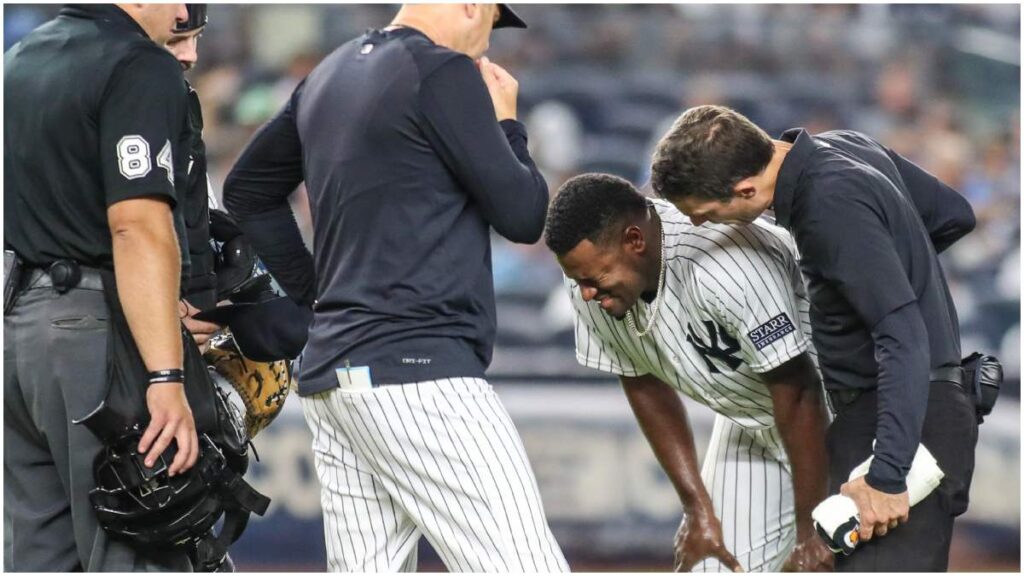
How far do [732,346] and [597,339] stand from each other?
1.60 feet

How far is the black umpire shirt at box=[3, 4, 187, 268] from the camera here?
3039 mm

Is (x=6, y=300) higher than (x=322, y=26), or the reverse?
(x=6, y=300)

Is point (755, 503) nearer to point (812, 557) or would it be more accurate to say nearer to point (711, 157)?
point (812, 557)

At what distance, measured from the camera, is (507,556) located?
297 cm

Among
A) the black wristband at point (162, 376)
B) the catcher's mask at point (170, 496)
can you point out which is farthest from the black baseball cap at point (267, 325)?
the black wristband at point (162, 376)

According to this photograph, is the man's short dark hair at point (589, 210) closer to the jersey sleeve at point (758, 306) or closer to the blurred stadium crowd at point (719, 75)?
the jersey sleeve at point (758, 306)

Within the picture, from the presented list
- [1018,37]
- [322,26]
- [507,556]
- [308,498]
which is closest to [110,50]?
[507,556]

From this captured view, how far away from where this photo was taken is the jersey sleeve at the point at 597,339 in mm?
4004

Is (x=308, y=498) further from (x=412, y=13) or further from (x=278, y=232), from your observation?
(x=412, y=13)

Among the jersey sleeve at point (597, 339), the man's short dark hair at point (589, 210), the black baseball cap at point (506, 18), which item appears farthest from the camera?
the jersey sleeve at point (597, 339)

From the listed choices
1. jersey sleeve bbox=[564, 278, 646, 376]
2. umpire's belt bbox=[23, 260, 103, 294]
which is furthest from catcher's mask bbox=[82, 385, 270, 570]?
jersey sleeve bbox=[564, 278, 646, 376]

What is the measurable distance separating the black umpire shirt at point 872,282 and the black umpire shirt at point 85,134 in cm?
147

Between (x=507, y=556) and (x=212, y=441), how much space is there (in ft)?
2.58

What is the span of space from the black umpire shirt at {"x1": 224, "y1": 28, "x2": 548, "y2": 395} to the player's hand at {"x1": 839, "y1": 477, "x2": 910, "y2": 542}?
0.92 m
